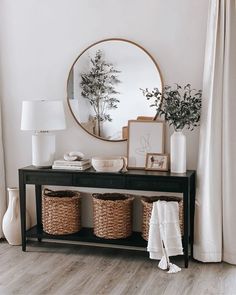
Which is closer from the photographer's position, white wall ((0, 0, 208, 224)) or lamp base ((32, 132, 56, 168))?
white wall ((0, 0, 208, 224))

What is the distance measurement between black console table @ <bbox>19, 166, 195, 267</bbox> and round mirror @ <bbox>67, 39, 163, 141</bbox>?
48cm

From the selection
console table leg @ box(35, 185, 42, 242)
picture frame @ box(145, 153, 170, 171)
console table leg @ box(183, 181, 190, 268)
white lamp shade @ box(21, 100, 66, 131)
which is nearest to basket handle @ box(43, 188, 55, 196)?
console table leg @ box(35, 185, 42, 242)

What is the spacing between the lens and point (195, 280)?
3322mm

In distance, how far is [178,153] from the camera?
3611 mm

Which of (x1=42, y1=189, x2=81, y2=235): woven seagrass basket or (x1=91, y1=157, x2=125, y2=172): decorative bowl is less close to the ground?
(x1=91, y1=157, x2=125, y2=172): decorative bowl

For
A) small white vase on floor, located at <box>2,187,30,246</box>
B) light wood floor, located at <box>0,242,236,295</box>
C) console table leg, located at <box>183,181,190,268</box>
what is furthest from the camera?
small white vase on floor, located at <box>2,187,30,246</box>

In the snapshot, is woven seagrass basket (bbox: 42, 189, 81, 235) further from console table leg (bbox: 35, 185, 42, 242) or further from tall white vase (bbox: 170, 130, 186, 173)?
tall white vase (bbox: 170, 130, 186, 173)

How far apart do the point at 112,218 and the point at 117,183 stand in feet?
1.04

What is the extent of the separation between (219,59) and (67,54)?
1.39 m

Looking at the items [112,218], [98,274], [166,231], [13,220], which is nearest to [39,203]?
[13,220]

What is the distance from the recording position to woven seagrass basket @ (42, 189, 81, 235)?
3891 millimetres

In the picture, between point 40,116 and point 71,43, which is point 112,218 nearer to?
point 40,116

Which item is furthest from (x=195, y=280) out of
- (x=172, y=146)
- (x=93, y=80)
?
(x=93, y=80)

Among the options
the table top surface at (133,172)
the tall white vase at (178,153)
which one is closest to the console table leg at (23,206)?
the table top surface at (133,172)
